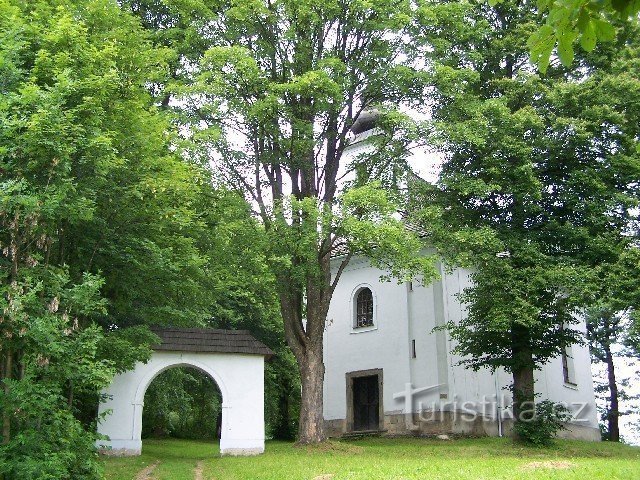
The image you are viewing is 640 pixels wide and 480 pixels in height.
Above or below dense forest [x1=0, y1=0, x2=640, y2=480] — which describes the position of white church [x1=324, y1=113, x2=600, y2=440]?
below

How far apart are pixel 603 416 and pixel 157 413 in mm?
24929

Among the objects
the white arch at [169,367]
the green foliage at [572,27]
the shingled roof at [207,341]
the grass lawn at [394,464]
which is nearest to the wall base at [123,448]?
the grass lawn at [394,464]

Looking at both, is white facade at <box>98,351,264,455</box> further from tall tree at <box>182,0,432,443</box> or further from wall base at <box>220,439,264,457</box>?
tall tree at <box>182,0,432,443</box>

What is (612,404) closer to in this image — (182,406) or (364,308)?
(364,308)

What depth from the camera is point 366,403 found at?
85.4 feet

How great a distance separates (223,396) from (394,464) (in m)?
6.05

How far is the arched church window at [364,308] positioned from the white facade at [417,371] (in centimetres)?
27

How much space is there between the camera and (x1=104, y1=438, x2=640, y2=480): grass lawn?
1182 centimetres

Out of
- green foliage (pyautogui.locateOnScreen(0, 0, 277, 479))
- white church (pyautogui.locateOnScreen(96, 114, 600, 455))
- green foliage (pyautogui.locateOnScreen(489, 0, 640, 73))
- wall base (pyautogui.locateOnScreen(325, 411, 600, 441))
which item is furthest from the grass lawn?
green foliage (pyautogui.locateOnScreen(489, 0, 640, 73))

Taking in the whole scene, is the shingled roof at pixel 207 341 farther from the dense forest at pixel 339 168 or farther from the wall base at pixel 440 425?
the wall base at pixel 440 425

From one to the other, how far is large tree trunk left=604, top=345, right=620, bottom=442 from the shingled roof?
21.7m


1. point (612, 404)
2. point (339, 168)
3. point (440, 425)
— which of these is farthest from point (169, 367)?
point (612, 404)

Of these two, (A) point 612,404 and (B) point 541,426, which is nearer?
(B) point 541,426

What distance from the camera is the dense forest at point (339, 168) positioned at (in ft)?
45.0
